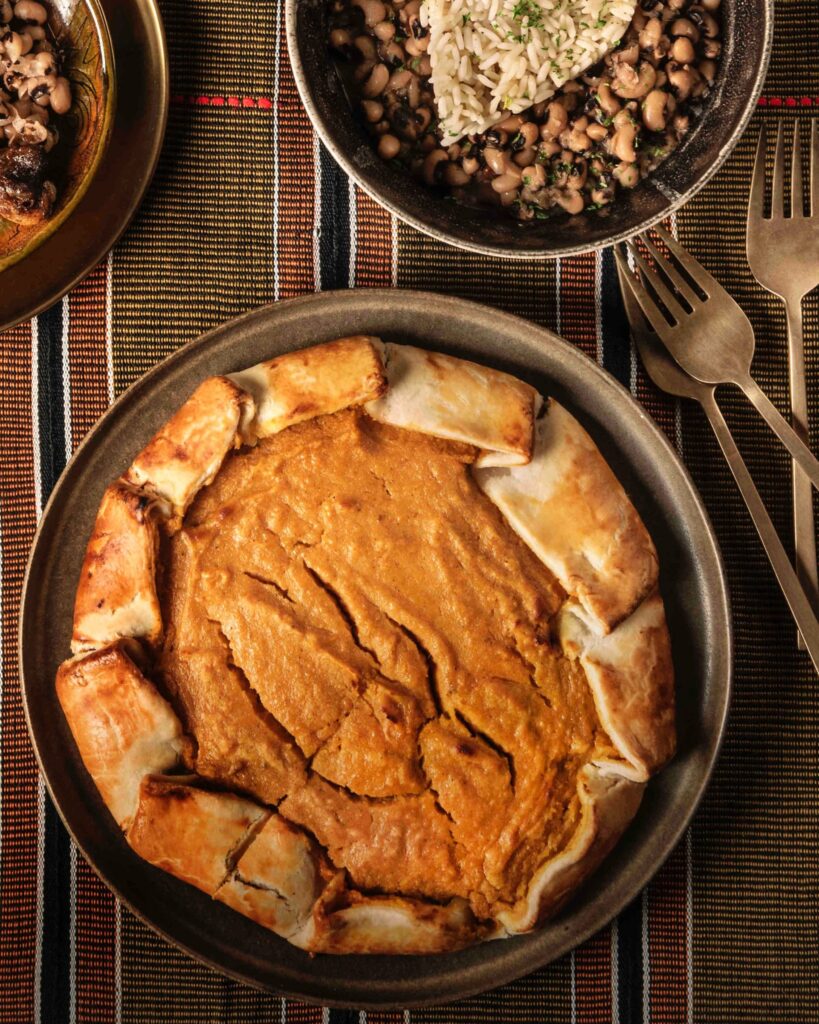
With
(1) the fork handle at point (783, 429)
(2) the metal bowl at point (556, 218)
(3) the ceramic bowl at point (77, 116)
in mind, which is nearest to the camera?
(2) the metal bowl at point (556, 218)

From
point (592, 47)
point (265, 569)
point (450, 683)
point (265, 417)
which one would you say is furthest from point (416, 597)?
point (592, 47)

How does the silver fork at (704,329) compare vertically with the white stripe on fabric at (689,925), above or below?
above

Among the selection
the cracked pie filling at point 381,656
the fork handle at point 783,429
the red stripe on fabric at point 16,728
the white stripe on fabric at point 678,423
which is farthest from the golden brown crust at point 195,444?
the fork handle at point 783,429

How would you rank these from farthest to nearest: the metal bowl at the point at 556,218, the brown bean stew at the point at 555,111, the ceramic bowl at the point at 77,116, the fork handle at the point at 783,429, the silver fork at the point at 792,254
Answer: the silver fork at the point at 792,254 < the fork handle at the point at 783,429 < the ceramic bowl at the point at 77,116 < the brown bean stew at the point at 555,111 < the metal bowl at the point at 556,218

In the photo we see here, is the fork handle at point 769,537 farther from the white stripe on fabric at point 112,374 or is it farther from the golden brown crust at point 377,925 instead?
the white stripe on fabric at point 112,374

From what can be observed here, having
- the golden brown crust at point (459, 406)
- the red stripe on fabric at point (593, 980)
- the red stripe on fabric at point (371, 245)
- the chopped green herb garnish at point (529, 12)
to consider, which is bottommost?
the red stripe on fabric at point (593, 980)

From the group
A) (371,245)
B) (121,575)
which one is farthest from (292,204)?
(121,575)

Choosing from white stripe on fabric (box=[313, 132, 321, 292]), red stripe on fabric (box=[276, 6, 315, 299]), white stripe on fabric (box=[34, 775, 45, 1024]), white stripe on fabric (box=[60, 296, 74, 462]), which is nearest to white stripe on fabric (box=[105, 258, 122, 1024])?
white stripe on fabric (box=[60, 296, 74, 462])
